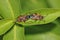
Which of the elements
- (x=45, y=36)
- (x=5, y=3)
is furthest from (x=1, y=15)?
(x=45, y=36)

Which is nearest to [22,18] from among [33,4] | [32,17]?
[32,17]

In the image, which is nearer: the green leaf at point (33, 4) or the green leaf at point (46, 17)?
the green leaf at point (46, 17)

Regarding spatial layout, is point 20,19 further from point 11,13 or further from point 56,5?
point 56,5

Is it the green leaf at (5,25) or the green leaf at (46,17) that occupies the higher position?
the green leaf at (46,17)

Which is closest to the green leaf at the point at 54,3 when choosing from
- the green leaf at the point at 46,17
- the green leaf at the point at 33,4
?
the green leaf at the point at 33,4

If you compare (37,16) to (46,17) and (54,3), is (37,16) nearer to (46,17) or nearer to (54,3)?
(46,17)

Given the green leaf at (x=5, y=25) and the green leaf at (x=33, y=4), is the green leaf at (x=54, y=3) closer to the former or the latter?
the green leaf at (x=33, y=4)

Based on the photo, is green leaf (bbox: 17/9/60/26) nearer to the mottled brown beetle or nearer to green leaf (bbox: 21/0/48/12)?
the mottled brown beetle

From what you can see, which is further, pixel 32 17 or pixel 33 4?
pixel 33 4
